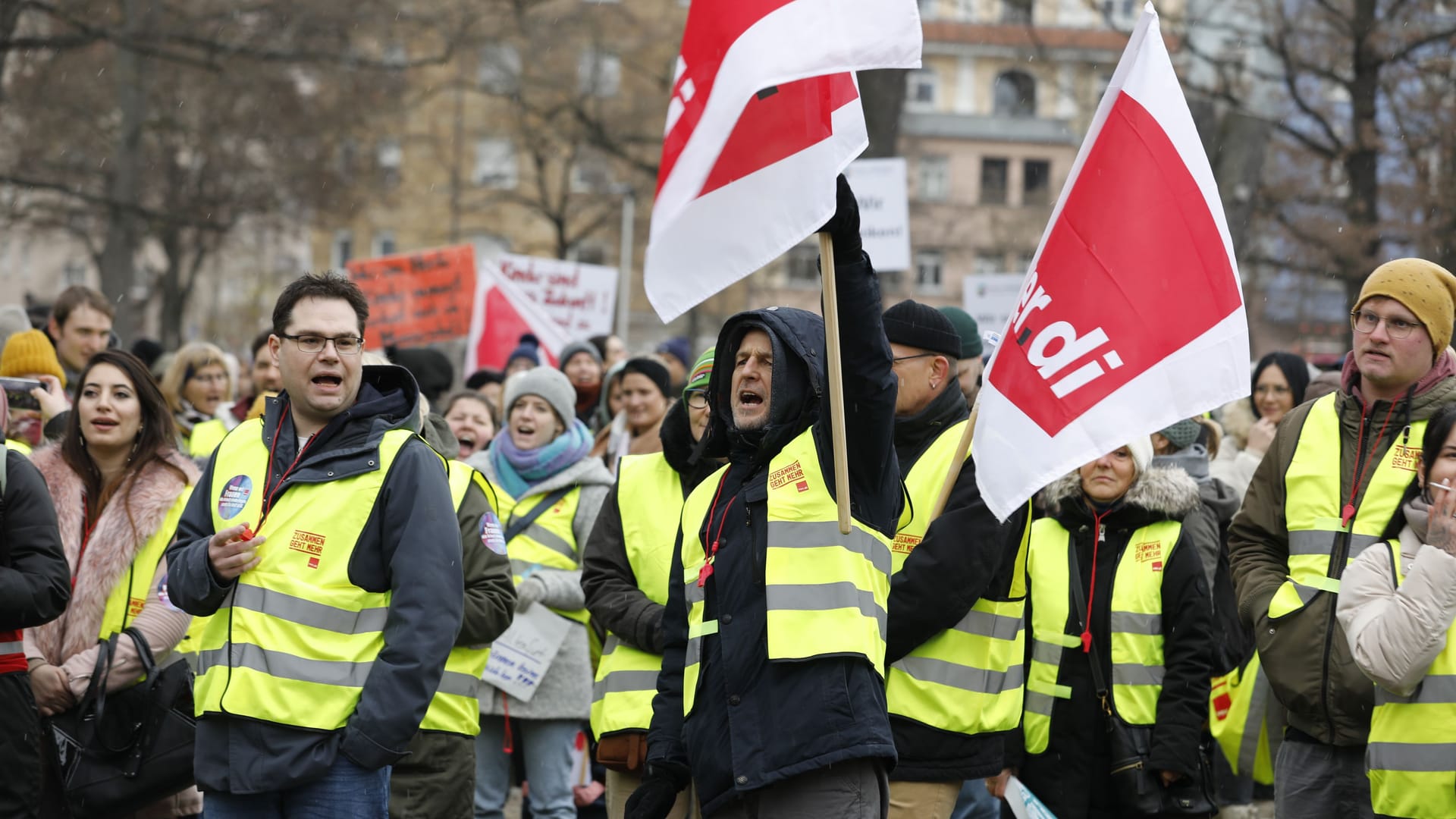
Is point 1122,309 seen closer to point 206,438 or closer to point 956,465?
point 956,465

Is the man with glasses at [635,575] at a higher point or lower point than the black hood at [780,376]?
lower

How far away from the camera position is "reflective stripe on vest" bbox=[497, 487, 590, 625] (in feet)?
23.0

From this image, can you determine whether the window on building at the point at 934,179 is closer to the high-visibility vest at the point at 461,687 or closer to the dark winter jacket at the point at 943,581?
the high-visibility vest at the point at 461,687

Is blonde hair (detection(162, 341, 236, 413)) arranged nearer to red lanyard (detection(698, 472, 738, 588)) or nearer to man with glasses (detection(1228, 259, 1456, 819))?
red lanyard (detection(698, 472, 738, 588))

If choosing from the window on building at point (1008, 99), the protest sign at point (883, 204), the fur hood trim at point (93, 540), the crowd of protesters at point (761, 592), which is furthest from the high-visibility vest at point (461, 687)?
the window on building at point (1008, 99)

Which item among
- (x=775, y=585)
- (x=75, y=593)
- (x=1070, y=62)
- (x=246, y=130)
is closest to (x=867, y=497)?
(x=775, y=585)

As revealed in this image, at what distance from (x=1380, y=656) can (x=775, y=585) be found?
1793mm

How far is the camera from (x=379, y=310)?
14.9 m

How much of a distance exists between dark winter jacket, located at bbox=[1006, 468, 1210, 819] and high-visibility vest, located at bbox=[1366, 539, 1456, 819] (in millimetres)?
1202

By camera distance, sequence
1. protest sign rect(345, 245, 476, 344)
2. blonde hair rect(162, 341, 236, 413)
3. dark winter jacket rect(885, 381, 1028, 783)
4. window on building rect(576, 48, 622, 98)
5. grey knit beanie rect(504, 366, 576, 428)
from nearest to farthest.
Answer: dark winter jacket rect(885, 381, 1028, 783), grey knit beanie rect(504, 366, 576, 428), blonde hair rect(162, 341, 236, 413), protest sign rect(345, 245, 476, 344), window on building rect(576, 48, 622, 98)

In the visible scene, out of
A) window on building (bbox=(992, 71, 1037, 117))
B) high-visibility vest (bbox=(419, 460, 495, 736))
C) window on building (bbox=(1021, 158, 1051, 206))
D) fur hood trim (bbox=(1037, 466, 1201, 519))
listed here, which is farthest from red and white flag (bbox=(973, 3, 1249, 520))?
window on building (bbox=(1021, 158, 1051, 206))

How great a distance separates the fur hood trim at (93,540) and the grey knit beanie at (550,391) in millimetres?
1821

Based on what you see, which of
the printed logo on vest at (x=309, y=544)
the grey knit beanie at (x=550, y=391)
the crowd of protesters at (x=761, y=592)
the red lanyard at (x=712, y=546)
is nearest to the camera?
the crowd of protesters at (x=761, y=592)

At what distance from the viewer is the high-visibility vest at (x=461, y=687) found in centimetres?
600
